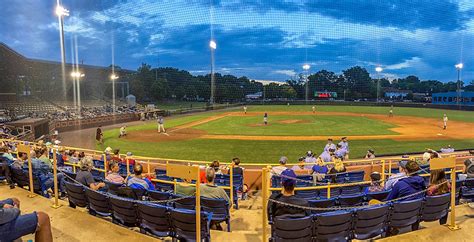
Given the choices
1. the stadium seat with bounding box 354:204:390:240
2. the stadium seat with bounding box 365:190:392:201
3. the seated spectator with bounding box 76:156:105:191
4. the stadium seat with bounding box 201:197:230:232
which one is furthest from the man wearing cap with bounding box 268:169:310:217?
the seated spectator with bounding box 76:156:105:191

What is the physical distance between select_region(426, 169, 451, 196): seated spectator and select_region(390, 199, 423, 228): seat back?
66 centimetres

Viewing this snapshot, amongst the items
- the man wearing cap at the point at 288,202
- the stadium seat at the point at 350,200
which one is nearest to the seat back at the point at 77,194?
the man wearing cap at the point at 288,202

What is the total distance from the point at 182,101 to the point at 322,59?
45.6m

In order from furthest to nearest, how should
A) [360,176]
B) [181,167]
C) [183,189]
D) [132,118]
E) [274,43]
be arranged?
[274,43] < [132,118] < [360,176] < [183,189] < [181,167]

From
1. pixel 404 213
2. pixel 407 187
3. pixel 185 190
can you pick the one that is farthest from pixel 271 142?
pixel 404 213

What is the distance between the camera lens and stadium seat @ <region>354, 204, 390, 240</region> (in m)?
4.54

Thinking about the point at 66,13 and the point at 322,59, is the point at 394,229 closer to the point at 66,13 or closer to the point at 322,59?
the point at 66,13

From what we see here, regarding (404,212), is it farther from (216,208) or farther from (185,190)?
(185,190)

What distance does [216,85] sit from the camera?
85062 mm

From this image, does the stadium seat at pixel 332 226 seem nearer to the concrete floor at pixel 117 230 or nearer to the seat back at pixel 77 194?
the concrete floor at pixel 117 230

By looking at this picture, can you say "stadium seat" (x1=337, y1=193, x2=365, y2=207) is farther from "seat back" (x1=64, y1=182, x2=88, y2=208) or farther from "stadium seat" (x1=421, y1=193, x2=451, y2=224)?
"seat back" (x1=64, y1=182, x2=88, y2=208)

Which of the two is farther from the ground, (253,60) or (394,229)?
(253,60)

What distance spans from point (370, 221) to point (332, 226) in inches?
28.5

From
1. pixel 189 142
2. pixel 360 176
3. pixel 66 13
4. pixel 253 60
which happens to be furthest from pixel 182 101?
pixel 360 176
